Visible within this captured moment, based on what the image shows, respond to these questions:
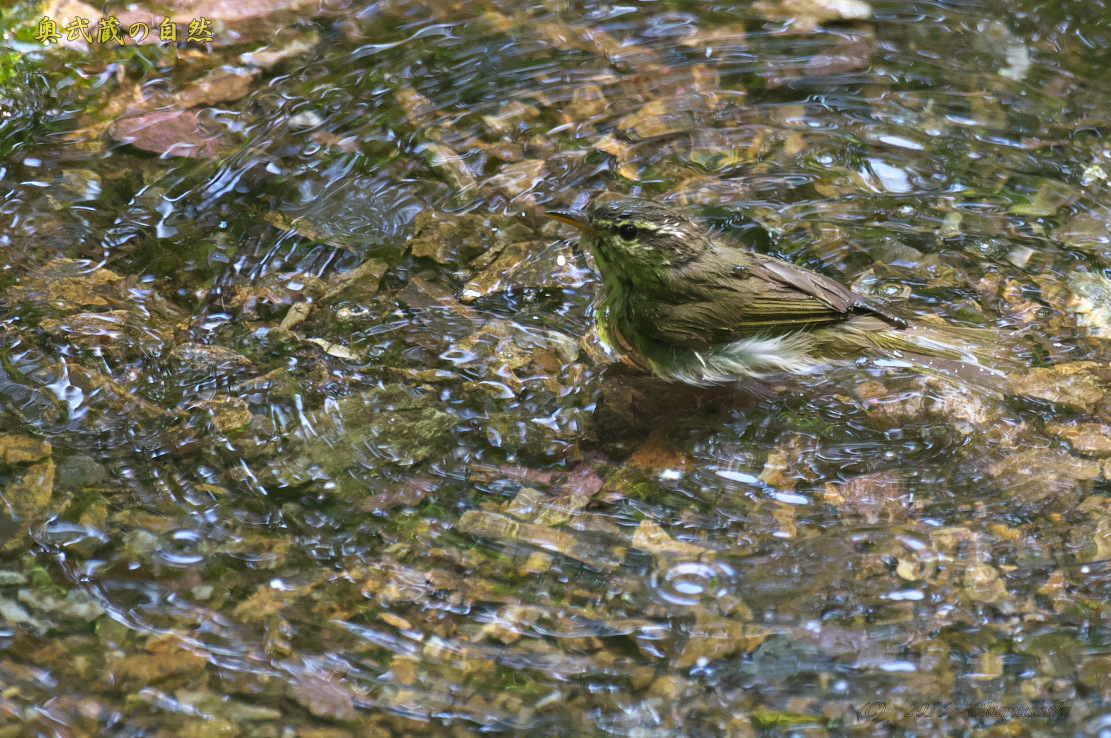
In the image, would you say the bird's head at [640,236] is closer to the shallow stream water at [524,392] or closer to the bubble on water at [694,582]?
the shallow stream water at [524,392]

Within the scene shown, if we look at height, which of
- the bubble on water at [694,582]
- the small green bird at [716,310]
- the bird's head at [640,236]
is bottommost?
the bubble on water at [694,582]

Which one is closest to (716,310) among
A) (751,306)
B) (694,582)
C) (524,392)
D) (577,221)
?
(751,306)

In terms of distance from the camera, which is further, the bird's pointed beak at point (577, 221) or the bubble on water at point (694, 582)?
the bird's pointed beak at point (577, 221)

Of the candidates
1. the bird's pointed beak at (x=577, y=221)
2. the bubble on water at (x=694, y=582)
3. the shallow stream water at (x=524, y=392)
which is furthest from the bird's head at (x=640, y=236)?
the bubble on water at (x=694, y=582)

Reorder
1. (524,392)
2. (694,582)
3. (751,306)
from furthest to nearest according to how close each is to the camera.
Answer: (751,306) → (524,392) → (694,582)

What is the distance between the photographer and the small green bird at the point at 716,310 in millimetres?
4617

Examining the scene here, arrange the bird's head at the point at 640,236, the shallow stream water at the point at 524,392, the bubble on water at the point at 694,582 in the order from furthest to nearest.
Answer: the bird's head at the point at 640,236, the bubble on water at the point at 694,582, the shallow stream water at the point at 524,392

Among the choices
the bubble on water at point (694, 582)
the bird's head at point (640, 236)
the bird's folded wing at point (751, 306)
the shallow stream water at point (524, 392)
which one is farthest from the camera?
the bird's head at point (640, 236)

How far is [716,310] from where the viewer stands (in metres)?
4.81

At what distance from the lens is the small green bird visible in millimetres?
4617

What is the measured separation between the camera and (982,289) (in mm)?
4836

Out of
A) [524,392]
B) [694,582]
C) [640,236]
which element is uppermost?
[640,236]

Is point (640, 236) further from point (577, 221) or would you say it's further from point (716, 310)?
point (716, 310)

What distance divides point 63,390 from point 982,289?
167 inches
